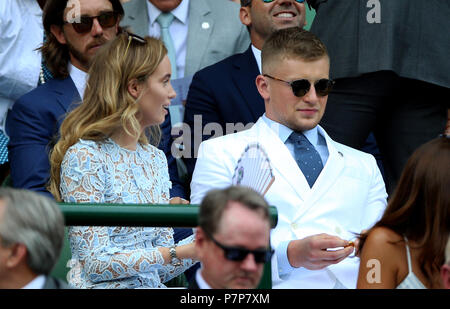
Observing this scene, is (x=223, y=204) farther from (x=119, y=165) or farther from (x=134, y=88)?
(x=134, y=88)

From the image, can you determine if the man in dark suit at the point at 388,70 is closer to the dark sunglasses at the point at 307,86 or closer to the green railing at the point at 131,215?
the dark sunglasses at the point at 307,86

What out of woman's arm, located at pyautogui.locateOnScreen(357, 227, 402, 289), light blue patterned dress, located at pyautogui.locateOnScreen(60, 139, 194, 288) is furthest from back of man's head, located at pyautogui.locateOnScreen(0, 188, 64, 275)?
woman's arm, located at pyautogui.locateOnScreen(357, 227, 402, 289)

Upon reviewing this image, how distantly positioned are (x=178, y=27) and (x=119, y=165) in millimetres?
1919

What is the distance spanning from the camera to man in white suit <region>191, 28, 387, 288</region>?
13.3 ft

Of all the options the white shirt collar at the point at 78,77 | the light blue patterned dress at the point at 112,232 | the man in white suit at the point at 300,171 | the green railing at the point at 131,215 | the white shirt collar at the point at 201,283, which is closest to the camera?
the white shirt collar at the point at 201,283

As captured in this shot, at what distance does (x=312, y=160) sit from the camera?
4.32 meters

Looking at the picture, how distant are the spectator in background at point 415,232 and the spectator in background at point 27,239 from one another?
46.6 inches

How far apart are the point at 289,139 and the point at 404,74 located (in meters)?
0.75

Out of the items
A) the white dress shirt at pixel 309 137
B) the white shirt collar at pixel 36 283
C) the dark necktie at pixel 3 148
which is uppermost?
the white shirt collar at pixel 36 283

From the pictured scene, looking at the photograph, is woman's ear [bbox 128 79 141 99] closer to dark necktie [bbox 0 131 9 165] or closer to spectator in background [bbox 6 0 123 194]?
spectator in background [bbox 6 0 123 194]

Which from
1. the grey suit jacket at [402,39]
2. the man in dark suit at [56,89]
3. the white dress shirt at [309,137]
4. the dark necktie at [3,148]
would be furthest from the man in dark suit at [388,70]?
the dark necktie at [3,148]

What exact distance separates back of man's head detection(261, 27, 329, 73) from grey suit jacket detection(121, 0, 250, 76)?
1.17 metres

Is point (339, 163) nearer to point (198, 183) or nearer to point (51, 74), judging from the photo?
point (198, 183)

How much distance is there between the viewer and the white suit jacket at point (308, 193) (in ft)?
13.3
